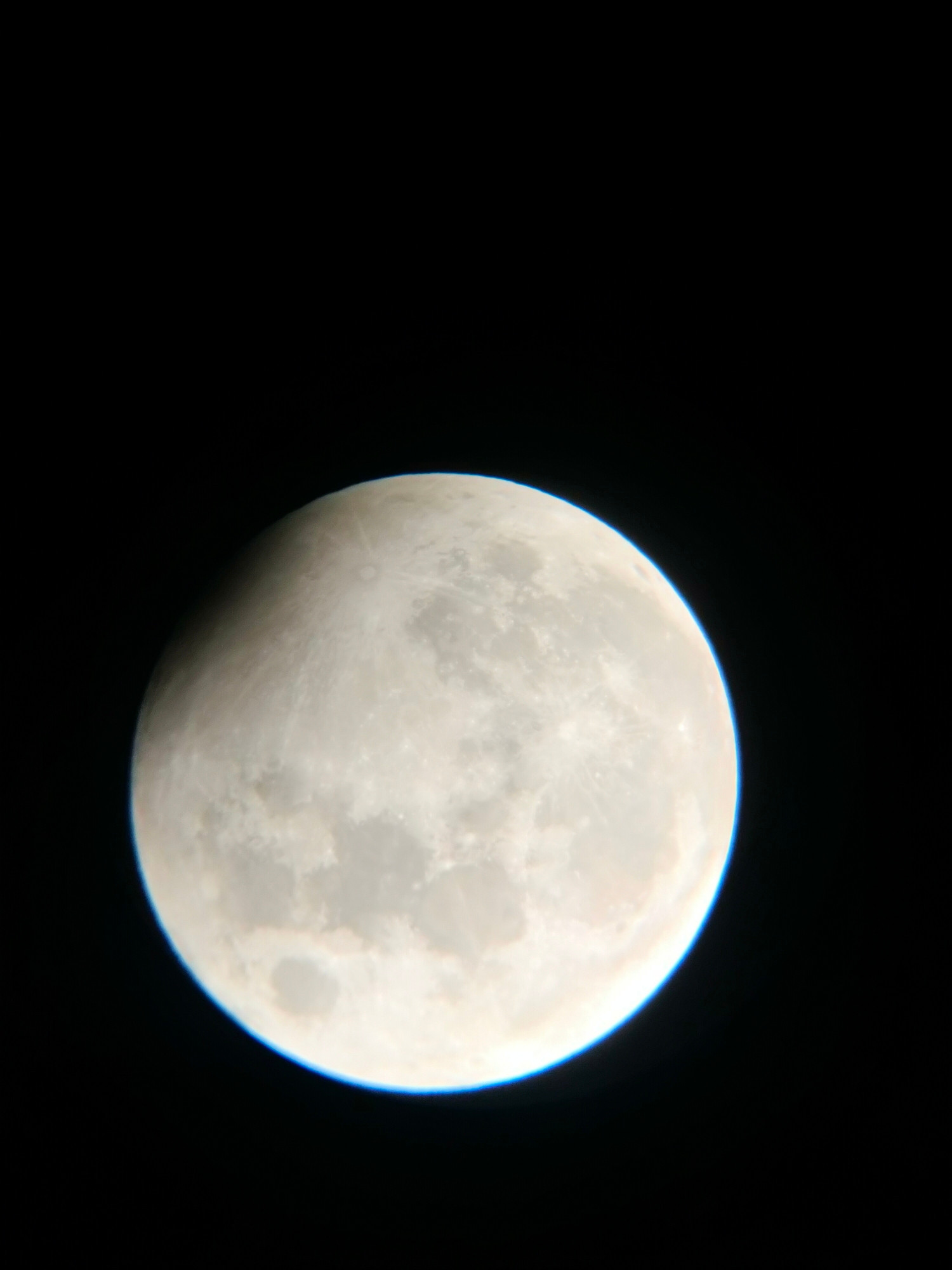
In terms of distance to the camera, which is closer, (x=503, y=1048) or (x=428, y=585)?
(x=428, y=585)

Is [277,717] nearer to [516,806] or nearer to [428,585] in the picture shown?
[428,585]

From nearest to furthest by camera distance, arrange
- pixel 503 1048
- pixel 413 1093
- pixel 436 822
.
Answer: pixel 436 822
pixel 503 1048
pixel 413 1093

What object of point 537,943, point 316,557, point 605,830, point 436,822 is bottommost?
point 537,943

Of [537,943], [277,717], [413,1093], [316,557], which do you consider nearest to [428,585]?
[316,557]

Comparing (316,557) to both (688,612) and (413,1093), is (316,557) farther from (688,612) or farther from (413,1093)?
(413,1093)

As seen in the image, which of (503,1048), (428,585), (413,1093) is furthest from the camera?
(413,1093)

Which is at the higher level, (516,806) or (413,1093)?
(516,806)
